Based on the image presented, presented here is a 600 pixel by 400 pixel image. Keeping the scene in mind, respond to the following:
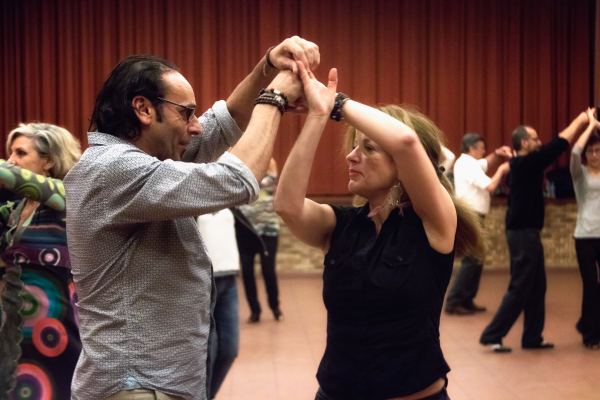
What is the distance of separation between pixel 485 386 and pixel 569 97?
6.85 metres

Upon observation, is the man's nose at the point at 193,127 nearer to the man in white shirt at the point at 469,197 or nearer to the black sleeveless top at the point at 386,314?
the black sleeveless top at the point at 386,314

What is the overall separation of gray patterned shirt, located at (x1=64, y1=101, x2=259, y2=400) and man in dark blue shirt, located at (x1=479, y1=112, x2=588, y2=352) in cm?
454

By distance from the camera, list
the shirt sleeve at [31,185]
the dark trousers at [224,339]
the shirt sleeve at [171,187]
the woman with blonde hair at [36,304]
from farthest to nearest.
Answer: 1. the dark trousers at [224,339]
2. the woman with blonde hair at [36,304]
3. the shirt sleeve at [31,185]
4. the shirt sleeve at [171,187]

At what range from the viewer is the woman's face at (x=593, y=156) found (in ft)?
21.0

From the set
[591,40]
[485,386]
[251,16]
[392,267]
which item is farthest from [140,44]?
[392,267]

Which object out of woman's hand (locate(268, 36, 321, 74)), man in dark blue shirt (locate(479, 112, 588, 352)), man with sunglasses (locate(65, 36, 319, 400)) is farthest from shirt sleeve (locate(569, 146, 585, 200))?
man with sunglasses (locate(65, 36, 319, 400))

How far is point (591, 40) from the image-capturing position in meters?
11.1

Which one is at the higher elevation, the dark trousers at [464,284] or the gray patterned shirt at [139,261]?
the gray patterned shirt at [139,261]

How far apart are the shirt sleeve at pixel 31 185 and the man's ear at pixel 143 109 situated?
1.02m

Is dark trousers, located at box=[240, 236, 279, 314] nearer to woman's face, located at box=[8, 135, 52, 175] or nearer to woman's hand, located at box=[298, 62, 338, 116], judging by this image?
woman's face, located at box=[8, 135, 52, 175]

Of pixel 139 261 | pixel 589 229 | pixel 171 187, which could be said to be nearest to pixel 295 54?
pixel 171 187

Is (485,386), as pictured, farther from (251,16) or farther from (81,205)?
(251,16)

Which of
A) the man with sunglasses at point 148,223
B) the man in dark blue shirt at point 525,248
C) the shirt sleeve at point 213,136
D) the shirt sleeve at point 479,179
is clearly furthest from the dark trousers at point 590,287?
the man with sunglasses at point 148,223

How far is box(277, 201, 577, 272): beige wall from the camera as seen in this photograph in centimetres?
1074
